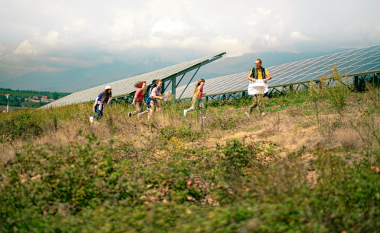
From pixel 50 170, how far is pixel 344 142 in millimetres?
4919

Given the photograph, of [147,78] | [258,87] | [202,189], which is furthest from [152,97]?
[147,78]

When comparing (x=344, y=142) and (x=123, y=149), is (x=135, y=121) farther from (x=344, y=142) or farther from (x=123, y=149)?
(x=344, y=142)

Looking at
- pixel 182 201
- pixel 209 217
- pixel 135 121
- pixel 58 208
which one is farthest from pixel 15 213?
pixel 135 121

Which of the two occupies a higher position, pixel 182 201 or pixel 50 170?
pixel 50 170

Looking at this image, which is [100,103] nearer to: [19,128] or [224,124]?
[19,128]

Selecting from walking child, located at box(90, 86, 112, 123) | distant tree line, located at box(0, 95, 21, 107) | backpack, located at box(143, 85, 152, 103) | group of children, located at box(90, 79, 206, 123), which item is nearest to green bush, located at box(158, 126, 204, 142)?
group of children, located at box(90, 79, 206, 123)

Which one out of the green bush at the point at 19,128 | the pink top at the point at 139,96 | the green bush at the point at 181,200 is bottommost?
the green bush at the point at 181,200

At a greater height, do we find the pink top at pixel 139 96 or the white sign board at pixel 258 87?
the pink top at pixel 139 96

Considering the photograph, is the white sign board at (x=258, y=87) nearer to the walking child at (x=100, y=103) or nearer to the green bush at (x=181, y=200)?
the green bush at (x=181, y=200)

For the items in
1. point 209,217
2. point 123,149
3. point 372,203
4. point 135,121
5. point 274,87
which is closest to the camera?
point 209,217

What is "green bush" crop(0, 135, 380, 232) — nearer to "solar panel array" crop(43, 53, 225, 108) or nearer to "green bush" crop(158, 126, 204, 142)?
"green bush" crop(158, 126, 204, 142)

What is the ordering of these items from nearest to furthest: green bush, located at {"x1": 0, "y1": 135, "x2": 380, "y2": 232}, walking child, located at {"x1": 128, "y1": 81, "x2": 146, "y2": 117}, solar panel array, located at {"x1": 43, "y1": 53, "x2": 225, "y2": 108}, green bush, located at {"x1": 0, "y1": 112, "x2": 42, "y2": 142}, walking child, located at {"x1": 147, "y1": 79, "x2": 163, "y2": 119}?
green bush, located at {"x1": 0, "y1": 135, "x2": 380, "y2": 232}
green bush, located at {"x1": 0, "y1": 112, "x2": 42, "y2": 142}
walking child, located at {"x1": 147, "y1": 79, "x2": 163, "y2": 119}
walking child, located at {"x1": 128, "y1": 81, "x2": 146, "y2": 117}
solar panel array, located at {"x1": 43, "y1": 53, "x2": 225, "y2": 108}

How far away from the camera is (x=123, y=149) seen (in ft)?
17.4

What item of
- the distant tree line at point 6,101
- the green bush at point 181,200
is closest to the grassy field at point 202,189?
the green bush at point 181,200
